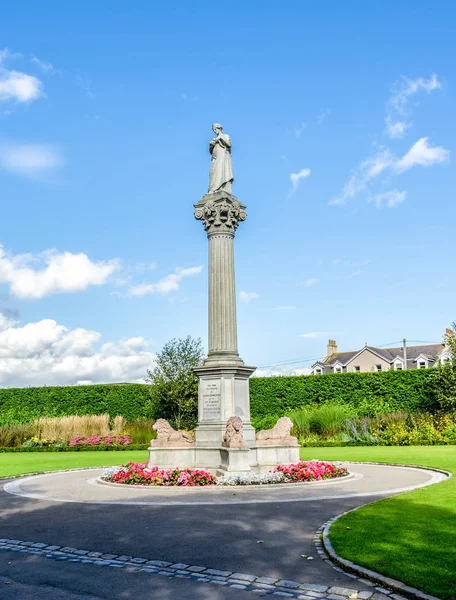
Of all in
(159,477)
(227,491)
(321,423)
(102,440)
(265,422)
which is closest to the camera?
(227,491)

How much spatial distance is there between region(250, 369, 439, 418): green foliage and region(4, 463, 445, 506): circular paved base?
16.1 meters

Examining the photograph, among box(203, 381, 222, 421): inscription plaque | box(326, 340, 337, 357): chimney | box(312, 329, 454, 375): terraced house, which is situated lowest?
box(203, 381, 222, 421): inscription plaque

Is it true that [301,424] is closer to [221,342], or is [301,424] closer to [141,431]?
[141,431]

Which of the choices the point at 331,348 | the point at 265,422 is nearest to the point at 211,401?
the point at 265,422

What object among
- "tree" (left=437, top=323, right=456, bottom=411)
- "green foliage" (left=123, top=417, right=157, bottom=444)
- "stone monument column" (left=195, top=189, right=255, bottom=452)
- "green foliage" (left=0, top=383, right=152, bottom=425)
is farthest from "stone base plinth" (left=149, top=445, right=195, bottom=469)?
"green foliage" (left=0, top=383, right=152, bottom=425)

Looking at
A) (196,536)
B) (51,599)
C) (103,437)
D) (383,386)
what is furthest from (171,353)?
(51,599)

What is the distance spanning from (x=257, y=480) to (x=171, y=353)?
713 inches

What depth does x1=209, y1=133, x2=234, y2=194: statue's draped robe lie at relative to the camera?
17906 mm

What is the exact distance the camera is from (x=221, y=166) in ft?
59.4

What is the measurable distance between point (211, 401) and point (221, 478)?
268 centimetres

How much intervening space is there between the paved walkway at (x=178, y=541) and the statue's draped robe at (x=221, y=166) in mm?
9368

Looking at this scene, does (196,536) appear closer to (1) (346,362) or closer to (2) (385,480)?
(2) (385,480)

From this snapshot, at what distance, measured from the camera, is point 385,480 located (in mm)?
13641

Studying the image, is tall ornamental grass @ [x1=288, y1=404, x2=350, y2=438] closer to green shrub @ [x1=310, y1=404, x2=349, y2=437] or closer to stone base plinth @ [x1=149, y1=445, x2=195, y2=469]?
green shrub @ [x1=310, y1=404, x2=349, y2=437]
